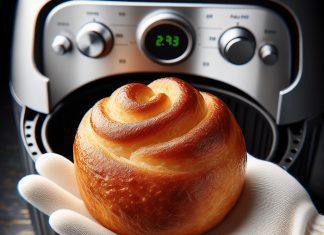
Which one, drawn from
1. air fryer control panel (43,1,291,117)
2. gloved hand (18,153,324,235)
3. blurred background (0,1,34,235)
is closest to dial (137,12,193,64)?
air fryer control panel (43,1,291,117)

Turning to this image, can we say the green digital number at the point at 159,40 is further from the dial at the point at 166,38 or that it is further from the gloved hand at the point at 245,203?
the gloved hand at the point at 245,203

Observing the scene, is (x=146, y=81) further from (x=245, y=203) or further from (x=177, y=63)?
(x=245, y=203)

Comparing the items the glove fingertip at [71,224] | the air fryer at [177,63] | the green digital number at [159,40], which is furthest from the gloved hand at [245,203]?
the green digital number at [159,40]

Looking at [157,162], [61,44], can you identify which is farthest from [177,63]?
[157,162]

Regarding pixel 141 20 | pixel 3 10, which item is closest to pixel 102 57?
pixel 141 20

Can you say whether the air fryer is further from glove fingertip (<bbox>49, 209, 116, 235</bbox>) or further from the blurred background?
glove fingertip (<bbox>49, 209, 116, 235</bbox>)
